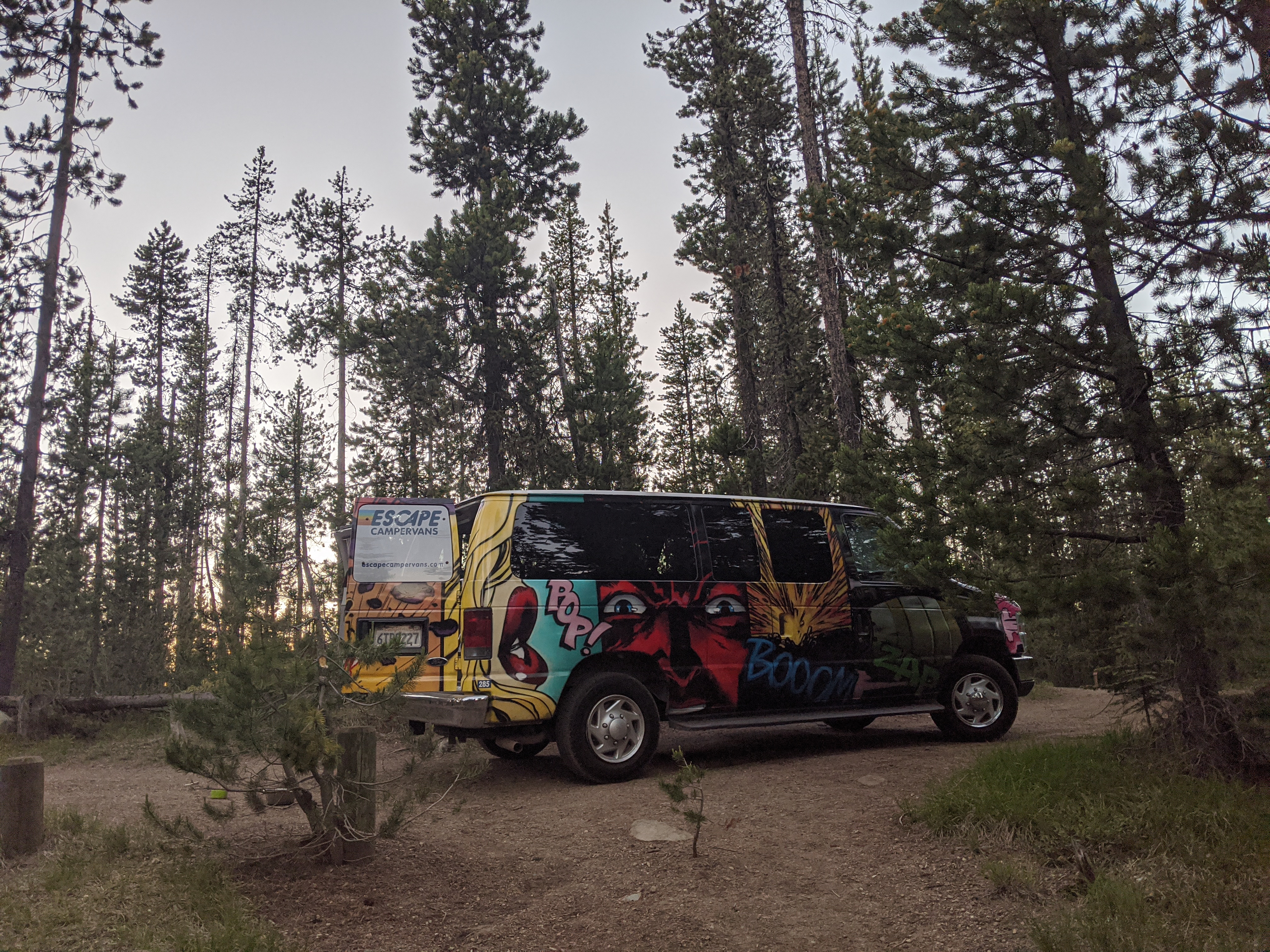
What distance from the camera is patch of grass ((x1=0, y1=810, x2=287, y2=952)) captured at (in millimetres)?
3445

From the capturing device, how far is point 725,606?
7246mm

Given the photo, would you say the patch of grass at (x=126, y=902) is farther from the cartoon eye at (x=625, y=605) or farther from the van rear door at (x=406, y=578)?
the cartoon eye at (x=625, y=605)

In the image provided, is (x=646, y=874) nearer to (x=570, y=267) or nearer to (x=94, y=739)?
(x=94, y=739)

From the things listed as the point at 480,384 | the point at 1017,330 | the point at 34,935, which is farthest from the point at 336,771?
the point at 480,384

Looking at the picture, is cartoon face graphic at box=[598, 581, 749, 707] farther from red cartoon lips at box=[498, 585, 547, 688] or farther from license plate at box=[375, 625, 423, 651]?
license plate at box=[375, 625, 423, 651]

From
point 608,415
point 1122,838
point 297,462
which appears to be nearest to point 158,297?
point 297,462

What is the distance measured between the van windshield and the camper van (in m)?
0.02

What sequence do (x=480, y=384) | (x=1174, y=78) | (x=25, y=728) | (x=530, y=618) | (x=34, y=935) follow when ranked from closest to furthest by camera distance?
(x=34, y=935)
(x=1174, y=78)
(x=530, y=618)
(x=25, y=728)
(x=480, y=384)

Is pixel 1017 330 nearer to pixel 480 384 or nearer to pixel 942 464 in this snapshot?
pixel 942 464

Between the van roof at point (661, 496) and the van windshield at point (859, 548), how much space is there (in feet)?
0.48

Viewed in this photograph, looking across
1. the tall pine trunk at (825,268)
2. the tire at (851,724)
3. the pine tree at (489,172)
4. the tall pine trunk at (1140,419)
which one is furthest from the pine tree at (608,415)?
the tall pine trunk at (1140,419)

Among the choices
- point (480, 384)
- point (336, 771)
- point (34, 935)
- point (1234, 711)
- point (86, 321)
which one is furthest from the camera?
point (480, 384)

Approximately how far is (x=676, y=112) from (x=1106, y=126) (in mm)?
18715

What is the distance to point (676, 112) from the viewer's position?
75.4 ft
